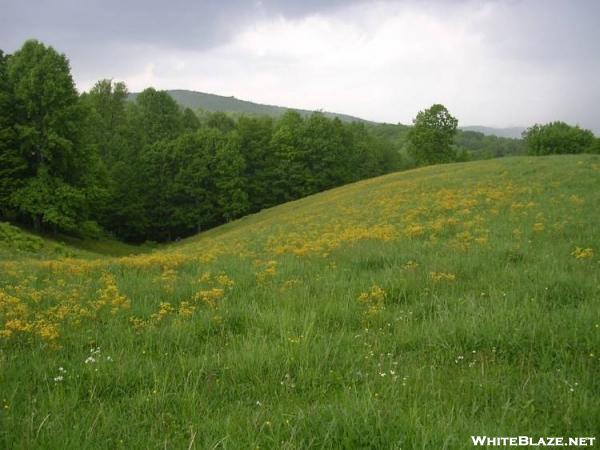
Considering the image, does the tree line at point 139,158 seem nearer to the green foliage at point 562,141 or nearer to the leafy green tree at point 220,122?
the leafy green tree at point 220,122

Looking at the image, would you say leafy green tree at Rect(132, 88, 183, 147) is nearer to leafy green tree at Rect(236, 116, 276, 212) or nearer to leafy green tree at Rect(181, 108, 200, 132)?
leafy green tree at Rect(181, 108, 200, 132)

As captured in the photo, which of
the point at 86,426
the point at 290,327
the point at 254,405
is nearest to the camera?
the point at 86,426

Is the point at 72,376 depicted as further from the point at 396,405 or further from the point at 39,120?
the point at 39,120

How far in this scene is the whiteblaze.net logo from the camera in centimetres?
280

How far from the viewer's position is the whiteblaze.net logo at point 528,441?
280cm

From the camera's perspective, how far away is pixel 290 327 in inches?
197

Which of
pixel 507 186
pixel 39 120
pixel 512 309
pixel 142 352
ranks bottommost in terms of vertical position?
pixel 142 352

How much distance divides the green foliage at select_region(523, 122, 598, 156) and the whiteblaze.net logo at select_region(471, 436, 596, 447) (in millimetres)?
82725

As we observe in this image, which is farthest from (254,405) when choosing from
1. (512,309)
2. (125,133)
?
(125,133)

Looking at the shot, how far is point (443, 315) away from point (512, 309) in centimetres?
74

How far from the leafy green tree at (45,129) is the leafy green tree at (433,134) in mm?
46457

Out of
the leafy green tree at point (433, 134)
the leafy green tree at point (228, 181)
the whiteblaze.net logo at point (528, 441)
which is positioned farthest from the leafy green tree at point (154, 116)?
the whiteblaze.net logo at point (528, 441)

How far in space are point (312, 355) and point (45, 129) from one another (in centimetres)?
3821

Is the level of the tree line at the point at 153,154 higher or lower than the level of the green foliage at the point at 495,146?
lower
